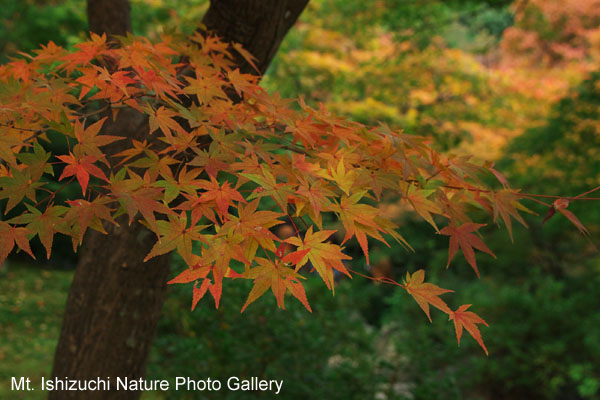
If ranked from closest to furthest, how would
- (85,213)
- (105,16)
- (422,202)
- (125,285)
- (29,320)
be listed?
1. (85,213)
2. (422,202)
3. (125,285)
4. (105,16)
5. (29,320)

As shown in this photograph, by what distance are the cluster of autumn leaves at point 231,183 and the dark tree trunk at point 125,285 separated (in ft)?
1.74

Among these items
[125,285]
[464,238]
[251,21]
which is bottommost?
[125,285]

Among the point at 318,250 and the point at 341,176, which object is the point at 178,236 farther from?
the point at 341,176

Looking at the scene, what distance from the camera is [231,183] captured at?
1328mm

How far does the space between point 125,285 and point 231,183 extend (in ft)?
3.31

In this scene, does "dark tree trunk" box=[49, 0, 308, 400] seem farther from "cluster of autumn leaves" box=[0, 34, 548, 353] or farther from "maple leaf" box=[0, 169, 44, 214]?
"maple leaf" box=[0, 169, 44, 214]

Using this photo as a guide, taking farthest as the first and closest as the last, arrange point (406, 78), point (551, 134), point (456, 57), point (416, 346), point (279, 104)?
point (456, 57)
point (406, 78)
point (551, 134)
point (416, 346)
point (279, 104)

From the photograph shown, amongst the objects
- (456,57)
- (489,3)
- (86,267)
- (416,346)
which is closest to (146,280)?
(86,267)

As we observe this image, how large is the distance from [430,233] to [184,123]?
10707 mm

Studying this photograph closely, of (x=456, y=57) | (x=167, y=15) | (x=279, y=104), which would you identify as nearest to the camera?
(x=279, y=104)

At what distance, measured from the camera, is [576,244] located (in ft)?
27.0

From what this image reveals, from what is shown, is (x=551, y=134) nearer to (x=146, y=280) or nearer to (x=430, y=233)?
(x=146, y=280)

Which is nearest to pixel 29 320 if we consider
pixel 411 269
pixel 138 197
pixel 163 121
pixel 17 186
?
pixel 17 186

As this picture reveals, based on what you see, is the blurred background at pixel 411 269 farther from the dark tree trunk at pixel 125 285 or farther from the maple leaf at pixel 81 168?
the maple leaf at pixel 81 168
